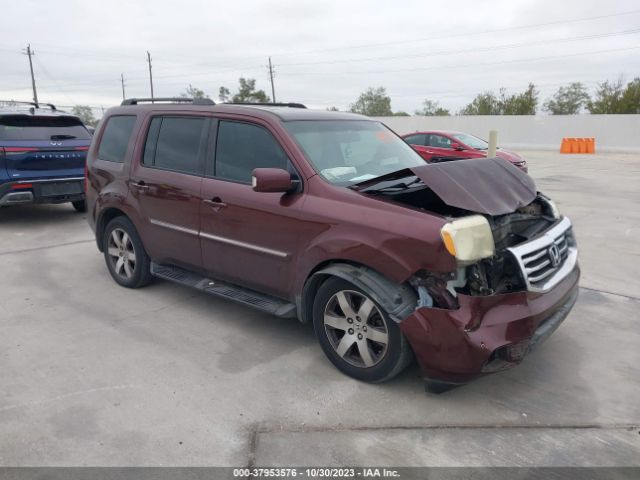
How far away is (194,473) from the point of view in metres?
2.66

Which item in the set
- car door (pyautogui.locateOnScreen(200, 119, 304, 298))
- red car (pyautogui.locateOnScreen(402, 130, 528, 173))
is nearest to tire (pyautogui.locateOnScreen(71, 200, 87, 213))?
car door (pyautogui.locateOnScreen(200, 119, 304, 298))

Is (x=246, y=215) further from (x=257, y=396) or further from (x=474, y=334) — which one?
(x=474, y=334)

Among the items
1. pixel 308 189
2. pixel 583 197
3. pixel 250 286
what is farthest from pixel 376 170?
pixel 583 197

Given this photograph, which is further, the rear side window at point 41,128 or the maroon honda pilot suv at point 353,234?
the rear side window at point 41,128

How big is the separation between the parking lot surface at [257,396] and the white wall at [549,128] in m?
29.0

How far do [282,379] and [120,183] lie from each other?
2.76m

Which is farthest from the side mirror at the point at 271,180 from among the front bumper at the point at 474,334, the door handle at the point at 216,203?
the front bumper at the point at 474,334

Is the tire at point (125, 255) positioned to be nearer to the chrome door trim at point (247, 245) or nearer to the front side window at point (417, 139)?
the chrome door trim at point (247, 245)

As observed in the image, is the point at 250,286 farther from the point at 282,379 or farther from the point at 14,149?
the point at 14,149

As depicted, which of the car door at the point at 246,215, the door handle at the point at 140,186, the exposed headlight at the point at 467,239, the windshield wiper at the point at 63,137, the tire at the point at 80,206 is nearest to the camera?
the exposed headlight at the point at 467,239

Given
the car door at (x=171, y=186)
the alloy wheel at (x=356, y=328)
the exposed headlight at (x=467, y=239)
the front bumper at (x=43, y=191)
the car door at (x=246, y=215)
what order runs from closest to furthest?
the exposed headlight at (x=467, y=239) → the alloy wheel at (x=356, y=328) → the car door at (x=246, y=215) → the car door at (x=171, y=186) → the front bumper at (x=43, y=191)

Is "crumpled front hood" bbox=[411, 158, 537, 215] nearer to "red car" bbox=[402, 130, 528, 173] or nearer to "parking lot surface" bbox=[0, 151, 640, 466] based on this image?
"parking lot surface" bbox=[0, 151, 640, 466]

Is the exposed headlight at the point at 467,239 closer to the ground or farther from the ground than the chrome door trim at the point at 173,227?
farther from the ground

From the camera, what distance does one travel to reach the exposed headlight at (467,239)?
2953 millimetres
